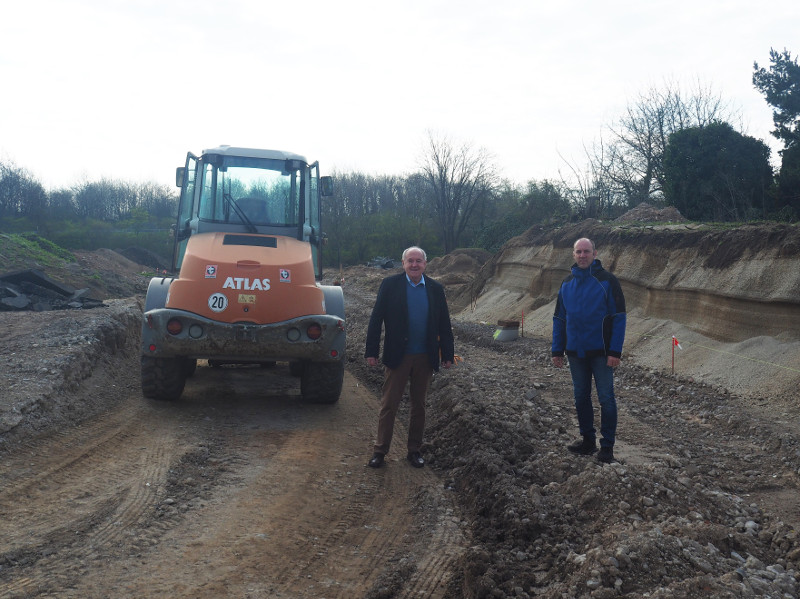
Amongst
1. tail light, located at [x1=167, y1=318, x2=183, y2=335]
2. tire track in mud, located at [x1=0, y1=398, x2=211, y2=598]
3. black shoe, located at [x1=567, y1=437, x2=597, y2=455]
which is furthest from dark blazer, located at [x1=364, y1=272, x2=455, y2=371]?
tail light, located at [x1=167, y1=318, x2=183, y2=335]

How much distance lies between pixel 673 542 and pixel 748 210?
635 inches

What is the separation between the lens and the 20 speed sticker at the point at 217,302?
24.8ft

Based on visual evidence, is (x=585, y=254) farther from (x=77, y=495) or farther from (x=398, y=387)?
(x=77, y=495)

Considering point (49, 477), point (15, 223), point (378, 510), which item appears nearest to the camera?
point (378, 510)

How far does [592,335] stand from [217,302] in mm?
4081

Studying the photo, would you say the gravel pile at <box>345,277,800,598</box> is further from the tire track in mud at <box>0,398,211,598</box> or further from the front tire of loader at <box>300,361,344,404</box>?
the tire track in mud at <box>0,398,211,598</box>

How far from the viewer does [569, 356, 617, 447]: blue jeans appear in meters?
5.66

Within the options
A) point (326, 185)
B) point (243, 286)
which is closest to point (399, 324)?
point (243, 286)

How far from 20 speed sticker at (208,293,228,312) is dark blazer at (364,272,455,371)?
2.26 meters

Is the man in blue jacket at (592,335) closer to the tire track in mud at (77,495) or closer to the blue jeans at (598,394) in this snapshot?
the blue jeans at (598,394)

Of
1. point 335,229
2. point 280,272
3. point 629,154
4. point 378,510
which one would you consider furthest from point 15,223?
point 378,510

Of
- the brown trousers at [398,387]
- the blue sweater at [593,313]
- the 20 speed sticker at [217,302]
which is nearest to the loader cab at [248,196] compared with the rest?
the 20 speed sticker at [217,302]

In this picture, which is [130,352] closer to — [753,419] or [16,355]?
[16,355]

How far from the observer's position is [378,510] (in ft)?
16.6
